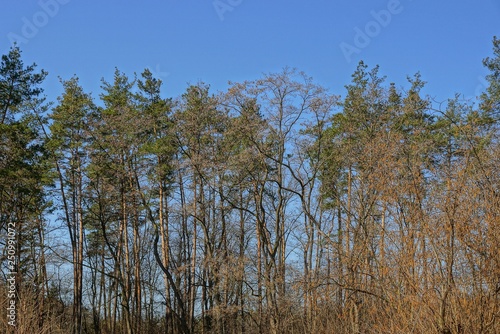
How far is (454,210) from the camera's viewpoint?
887 cm

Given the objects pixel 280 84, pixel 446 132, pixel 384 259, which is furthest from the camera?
pixel 446 132

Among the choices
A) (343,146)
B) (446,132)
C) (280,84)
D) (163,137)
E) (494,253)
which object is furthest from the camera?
(163,137)

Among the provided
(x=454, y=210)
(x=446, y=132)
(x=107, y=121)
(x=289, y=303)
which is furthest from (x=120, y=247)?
(x=454, y=210)

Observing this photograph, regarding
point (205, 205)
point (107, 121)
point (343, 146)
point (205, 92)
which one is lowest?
point (205, 205)

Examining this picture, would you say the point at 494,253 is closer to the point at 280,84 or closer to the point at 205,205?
the point at 280,84

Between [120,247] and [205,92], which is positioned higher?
[205,92]

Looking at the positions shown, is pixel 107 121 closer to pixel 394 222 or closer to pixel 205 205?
pixel 205 205

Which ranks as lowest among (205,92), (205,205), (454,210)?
(454,210)

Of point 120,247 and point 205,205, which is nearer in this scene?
point 205,205

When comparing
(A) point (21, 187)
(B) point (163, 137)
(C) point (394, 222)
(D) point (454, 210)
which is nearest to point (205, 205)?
(B) point (163, 137)

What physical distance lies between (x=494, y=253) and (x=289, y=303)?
928 cm

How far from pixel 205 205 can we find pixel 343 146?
6290mm

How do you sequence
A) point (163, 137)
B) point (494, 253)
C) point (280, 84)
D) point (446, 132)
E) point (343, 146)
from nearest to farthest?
point (494, 253) < point (280, 84) < point (343, 146) < point (446, 132) < point (163, 137)

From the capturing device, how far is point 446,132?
21734 mm
